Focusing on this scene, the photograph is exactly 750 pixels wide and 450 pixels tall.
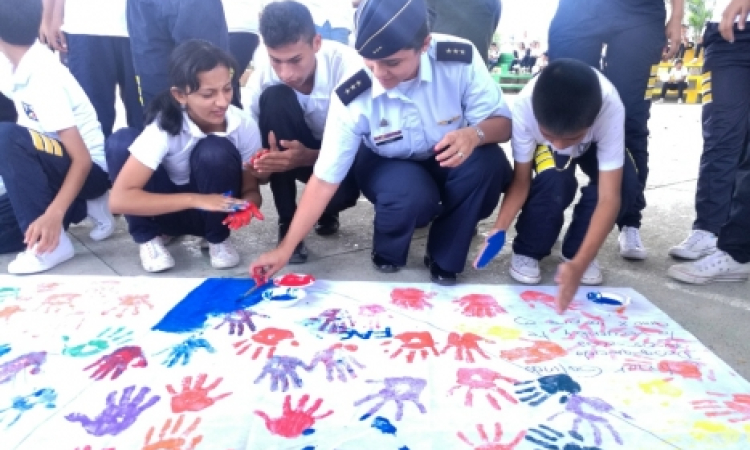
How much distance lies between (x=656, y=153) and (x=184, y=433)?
3.64 m

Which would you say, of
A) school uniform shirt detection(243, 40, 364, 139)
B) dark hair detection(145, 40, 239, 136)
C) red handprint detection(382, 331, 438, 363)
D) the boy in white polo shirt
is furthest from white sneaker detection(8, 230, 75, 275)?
red handprint detection(382, 331, 438, 363)

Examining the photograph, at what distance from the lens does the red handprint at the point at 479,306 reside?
1412 mm

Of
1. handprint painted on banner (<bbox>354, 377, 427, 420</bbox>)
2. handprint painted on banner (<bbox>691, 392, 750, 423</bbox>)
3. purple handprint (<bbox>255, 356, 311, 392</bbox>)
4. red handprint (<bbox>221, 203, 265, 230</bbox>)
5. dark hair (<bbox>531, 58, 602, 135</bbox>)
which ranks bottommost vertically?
purple handprint (<bbox>255, 356, 311, 392</bbox>)

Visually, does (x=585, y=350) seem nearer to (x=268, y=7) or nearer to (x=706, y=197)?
(x=706, y=197)

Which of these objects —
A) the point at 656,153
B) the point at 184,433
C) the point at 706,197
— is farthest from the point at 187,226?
the point at 656,153

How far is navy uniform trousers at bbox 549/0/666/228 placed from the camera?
70.3 inches

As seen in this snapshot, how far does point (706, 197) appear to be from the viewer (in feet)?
5.90

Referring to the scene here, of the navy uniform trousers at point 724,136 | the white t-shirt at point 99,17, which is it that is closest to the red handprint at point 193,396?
the navy uniform trousers at point 724,136

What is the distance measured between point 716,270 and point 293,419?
1271mm

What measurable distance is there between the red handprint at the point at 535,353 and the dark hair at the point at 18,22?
162 cm

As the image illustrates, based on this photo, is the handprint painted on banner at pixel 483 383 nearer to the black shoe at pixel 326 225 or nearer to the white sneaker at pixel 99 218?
the black shoe at pixel 326 225

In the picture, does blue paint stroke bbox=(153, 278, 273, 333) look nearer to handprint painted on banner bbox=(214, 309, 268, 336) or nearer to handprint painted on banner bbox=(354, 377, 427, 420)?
handprint painted on banner bbox=(214, 309, 268, 336)

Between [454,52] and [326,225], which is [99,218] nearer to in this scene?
[326,225]

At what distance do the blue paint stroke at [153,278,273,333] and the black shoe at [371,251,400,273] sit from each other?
0.34 metres
